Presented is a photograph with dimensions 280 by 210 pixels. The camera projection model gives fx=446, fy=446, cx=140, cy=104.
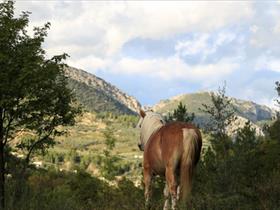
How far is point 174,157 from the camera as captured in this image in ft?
35.4

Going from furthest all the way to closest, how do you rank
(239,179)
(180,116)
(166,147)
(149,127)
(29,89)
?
1. (180,116)
2. (239,179)
3. (29,89)
4. (149,127)
5. (166,147)

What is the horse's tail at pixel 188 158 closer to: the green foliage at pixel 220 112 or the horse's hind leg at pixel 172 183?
the horse's hind leg at pixel 172 183

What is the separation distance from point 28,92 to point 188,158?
11.9 m

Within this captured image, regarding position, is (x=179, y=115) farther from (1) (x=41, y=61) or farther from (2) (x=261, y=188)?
(2) (x=261, y=188)

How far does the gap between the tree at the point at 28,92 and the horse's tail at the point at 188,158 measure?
1049 cm

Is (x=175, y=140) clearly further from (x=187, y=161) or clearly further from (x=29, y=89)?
(x=29, y=89)

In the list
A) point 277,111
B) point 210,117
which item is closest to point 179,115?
→ point 210,117

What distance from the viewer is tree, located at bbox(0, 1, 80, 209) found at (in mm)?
20156

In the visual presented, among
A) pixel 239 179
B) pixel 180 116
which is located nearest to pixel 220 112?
pixel 239 179

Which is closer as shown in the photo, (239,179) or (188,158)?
(188,158)

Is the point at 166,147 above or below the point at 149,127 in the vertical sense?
below

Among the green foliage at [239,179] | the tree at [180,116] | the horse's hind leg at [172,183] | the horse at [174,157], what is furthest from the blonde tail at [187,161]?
the tree at [180,116]

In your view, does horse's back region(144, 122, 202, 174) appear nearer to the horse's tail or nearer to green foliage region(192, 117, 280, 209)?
the horse's tail

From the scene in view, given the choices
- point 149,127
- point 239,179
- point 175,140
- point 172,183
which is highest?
point 149,127
